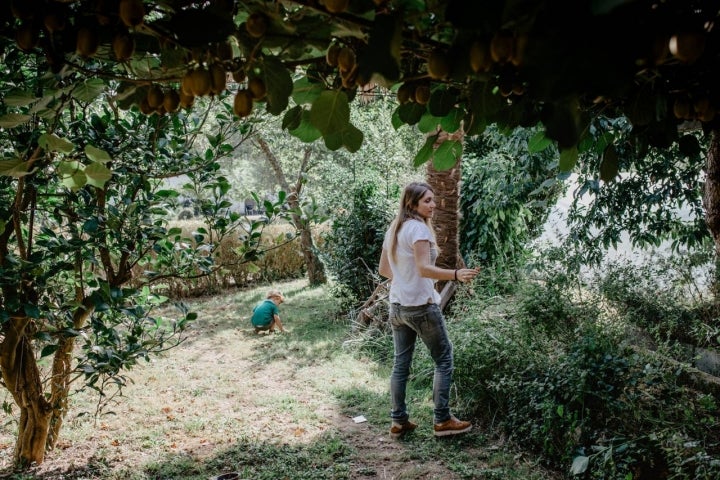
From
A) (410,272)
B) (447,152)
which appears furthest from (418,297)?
(447,152)

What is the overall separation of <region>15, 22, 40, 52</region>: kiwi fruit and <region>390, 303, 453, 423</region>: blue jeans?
3190mm

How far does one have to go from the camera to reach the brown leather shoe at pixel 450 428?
13.1 ft

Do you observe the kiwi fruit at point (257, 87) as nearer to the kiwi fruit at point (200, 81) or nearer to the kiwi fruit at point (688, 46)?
the kiwi fruit at point (200, 81)

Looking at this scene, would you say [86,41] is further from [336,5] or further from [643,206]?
[643,206]

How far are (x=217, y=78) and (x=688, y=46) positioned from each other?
0.70 meters

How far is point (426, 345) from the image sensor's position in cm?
385

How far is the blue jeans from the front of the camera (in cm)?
377

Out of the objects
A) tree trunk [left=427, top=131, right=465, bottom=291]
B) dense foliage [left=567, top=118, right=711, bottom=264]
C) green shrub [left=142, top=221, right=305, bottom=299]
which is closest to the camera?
dense foliage [left=567, top=118, right=711, bottom=264]

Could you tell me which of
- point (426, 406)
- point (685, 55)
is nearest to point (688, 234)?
point (426, 406)

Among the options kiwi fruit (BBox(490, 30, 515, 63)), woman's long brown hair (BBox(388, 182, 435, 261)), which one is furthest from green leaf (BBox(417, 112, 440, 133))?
woman's long brown hair (BBox(388, 182, 435, 261))

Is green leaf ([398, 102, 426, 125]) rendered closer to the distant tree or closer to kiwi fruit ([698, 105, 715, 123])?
kiwi fruit ([698, 105, 715, 123])

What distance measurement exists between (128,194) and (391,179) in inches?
236

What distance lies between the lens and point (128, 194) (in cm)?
312

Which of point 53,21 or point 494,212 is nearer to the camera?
point 53,21
